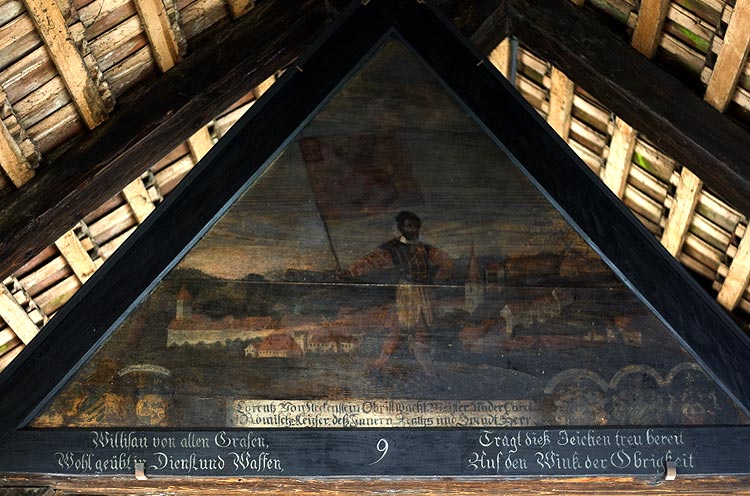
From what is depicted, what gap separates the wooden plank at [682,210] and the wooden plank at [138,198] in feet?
12.1

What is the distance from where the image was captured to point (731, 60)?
6.72 meters

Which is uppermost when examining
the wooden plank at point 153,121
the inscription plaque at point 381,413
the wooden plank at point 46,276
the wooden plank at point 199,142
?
the wooden plank at point 153,121

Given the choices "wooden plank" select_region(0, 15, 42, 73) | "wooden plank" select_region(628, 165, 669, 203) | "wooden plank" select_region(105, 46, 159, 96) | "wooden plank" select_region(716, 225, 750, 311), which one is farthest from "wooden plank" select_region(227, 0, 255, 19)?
"wooden plank" select_region(716, 225, 750, 311)

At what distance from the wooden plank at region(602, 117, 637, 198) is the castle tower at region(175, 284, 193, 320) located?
3.39 m

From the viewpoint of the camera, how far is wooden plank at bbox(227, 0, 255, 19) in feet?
24.1

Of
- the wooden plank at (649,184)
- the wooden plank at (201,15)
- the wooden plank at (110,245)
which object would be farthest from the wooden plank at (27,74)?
the wooden plank at (649,184)

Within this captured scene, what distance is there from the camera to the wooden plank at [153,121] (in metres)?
6.75

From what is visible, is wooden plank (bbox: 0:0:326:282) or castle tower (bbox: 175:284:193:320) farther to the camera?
wooden plank (bbox: 0:0:326:282)

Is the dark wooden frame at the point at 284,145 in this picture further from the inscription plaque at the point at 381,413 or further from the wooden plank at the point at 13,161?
the wooden plank at the point at 13,161

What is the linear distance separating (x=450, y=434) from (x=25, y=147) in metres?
2.74

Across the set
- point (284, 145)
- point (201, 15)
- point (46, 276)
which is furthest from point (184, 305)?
point (46, 276)

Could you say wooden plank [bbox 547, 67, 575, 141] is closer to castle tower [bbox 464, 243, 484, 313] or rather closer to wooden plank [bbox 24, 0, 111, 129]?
castle tower [bbox 464, 243, 484, 313]

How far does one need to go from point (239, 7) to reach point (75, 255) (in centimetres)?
254

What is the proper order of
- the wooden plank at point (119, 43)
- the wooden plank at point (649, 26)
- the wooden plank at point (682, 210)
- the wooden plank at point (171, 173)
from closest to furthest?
the wooden plank at point (119, 43)
the wooden plank at point (649, 26)
the wooden plank at point (682, 210)
the wooden plank at point (171, 173)
